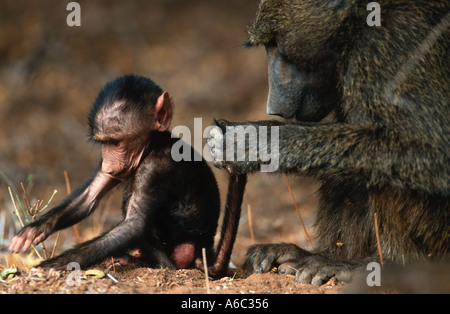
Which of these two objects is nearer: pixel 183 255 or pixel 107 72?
pixel 183 255

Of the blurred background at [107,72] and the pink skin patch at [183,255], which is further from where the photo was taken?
the blurred background at [107,72]

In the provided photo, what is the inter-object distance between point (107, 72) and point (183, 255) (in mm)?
5096

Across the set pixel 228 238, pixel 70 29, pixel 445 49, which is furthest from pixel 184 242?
pixel 70 29

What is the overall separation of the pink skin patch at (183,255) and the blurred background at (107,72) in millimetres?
3573

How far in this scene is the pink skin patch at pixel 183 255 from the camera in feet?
11.2

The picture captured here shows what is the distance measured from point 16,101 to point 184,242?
5.00 metres

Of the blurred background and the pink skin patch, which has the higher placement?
the blurred background

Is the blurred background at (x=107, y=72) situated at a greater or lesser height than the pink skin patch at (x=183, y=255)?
greater

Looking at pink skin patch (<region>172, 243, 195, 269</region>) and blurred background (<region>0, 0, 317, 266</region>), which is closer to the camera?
pink skin patch (<region>172, 243, 195, 269</region>)

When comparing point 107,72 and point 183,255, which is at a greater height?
point 107,72

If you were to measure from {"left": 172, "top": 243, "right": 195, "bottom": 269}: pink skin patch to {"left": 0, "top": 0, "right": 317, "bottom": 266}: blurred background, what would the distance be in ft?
11.7

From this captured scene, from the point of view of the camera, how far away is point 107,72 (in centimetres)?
807

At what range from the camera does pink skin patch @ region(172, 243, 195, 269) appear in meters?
3.40
